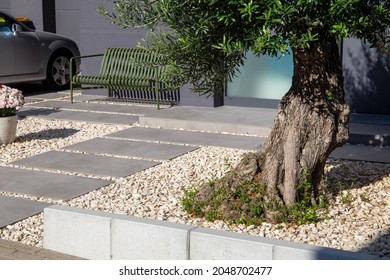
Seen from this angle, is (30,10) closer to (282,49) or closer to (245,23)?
(245,23)

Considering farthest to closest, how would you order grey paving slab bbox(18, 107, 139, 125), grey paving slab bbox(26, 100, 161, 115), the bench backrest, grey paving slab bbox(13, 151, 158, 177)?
the bench backrest → grey paving slab bbox(26, 100, 161, 115) → grey paving slab bbox(18, 107, 139, 125) → grey paving slab bbox(13, 151, 158, 177)

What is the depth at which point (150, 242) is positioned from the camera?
5855 mm

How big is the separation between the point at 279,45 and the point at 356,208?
2.08 meters

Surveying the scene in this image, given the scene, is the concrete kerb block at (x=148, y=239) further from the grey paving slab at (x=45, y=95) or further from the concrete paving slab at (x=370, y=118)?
the grey paving slab at (x=45, y=95)

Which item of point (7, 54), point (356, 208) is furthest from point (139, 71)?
point (356, 208)

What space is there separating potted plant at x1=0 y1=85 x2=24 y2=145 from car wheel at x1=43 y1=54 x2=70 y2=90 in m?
5.12

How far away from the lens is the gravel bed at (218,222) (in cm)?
633

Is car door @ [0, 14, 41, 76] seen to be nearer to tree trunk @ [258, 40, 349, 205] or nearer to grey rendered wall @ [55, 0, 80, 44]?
grey rendered wall @ [55, 0, 80, 44]

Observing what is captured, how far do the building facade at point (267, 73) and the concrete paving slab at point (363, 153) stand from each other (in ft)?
6.11

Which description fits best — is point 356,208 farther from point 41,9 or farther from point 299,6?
point 41,9

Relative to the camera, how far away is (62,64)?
1563 centimetres

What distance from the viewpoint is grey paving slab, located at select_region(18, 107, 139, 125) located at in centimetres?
1187

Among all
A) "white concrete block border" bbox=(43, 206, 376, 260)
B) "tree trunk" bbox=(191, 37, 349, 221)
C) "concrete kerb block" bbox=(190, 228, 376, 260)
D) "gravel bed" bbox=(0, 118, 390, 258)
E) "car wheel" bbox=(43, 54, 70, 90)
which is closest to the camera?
"concrete kerb block" bbox=(190, 228, 376, 260)

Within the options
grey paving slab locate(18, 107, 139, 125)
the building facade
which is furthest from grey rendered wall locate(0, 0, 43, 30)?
grey paving slab locate(18, 107, 139, 125)
